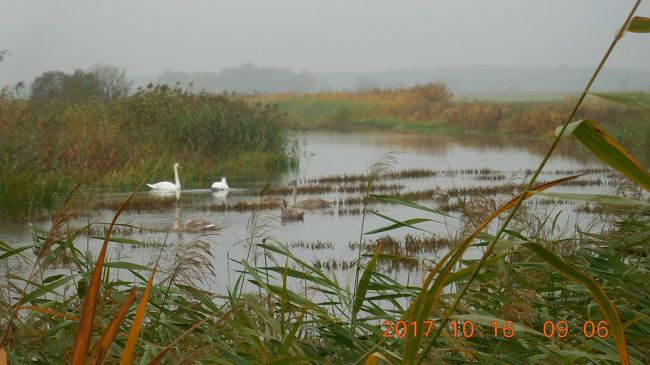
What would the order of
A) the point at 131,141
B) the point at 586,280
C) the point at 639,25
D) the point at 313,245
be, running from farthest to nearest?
the point at 131,141, the point at 313,245, the point at 639,25, the point at 586,280

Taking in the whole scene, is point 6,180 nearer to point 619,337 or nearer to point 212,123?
point 212,123

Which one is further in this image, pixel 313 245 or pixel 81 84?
pixel 81 84

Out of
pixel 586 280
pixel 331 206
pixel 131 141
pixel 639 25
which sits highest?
pixel 639 25

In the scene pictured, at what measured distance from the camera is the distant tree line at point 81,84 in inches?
669

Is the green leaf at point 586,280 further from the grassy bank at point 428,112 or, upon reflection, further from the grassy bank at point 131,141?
the grassy bank at point 428,112

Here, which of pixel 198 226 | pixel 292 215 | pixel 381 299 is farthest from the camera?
pixel 292 215

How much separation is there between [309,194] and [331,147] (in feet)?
29.7

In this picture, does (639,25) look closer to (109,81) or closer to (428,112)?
(109,81)

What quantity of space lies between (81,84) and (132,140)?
5.67m

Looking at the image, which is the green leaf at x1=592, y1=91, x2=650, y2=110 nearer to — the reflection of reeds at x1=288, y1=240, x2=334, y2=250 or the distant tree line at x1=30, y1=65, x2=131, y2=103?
the reflection of reeds at x1=288, y1=240, x2=334, y2=250

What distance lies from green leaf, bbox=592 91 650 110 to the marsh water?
129 cm

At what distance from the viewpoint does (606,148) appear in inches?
37.7
